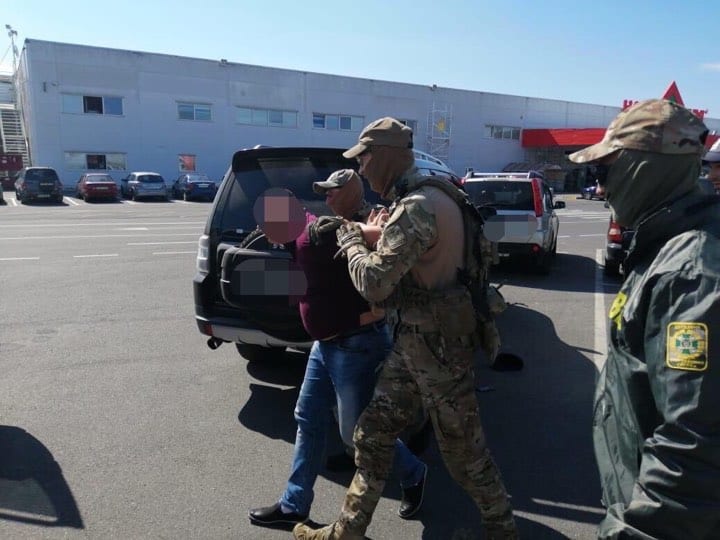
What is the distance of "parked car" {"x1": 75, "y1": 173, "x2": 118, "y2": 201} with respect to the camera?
89.0 feet

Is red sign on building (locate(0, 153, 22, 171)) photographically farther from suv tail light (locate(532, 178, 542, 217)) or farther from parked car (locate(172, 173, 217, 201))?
suv tail light (locate(532, 178, 542, 217))

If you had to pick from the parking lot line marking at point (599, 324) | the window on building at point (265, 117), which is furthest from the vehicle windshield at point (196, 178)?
the parking lot line marking at point (599, 324)

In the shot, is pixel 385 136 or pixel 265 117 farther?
pixel 265 117

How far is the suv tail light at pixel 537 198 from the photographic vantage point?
988 cm

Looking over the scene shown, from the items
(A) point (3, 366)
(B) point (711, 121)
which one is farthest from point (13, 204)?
(B) point (711, 121)

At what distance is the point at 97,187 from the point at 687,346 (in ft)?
98.0

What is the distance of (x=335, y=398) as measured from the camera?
2879 mm

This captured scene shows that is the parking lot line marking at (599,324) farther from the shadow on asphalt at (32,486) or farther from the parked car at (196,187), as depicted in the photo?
the parked car at (196,187)

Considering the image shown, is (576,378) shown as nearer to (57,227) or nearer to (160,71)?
(57,227)

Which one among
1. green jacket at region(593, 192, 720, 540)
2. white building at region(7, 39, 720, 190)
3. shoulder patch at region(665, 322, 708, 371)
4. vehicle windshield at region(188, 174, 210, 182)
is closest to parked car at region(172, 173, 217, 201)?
vehicle windshield at region(188, 174, 210, 182)

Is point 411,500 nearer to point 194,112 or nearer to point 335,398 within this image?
point 335,398

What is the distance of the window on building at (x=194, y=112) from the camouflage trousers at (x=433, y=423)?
35111 mm

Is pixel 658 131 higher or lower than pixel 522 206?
higher

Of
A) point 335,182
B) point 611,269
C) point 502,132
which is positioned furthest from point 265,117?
point 335,182
